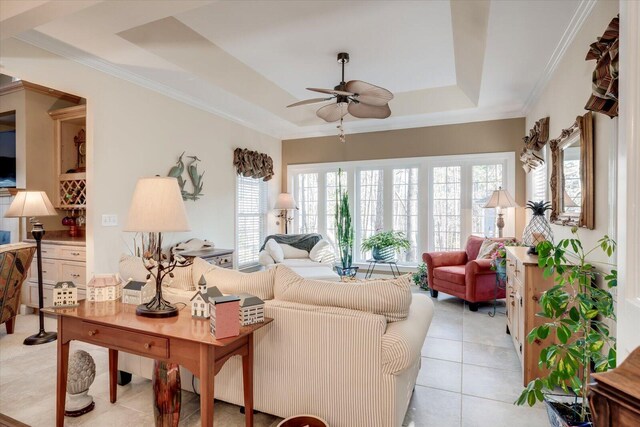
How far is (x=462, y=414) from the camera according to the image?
2.18 m

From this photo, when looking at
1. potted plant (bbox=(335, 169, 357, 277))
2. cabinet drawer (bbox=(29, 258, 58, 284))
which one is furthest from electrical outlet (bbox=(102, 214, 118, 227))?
potted plant (bbox=(335, 169, 357, 277))

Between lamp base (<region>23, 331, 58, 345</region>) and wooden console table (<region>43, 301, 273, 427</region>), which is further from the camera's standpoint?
lamp base (<region>23, 331, 58, 345</region>)

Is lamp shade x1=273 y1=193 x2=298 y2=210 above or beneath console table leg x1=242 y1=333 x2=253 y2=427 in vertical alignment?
above

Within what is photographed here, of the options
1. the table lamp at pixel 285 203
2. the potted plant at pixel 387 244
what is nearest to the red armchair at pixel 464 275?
the potted plant at pixel 387 244

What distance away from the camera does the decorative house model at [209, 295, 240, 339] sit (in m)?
1.56

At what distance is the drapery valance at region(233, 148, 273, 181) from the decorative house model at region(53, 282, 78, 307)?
146 inches

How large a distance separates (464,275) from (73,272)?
4.61 meters

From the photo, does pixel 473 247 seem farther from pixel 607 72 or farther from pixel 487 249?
pixel 607 72

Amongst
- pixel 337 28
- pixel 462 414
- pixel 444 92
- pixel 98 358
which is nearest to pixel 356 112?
pixel 337 28

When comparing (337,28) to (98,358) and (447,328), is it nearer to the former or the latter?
(447,328)

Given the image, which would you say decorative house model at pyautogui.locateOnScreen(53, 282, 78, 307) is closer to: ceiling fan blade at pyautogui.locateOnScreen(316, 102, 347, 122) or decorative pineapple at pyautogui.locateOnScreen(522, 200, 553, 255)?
ceiling fan blade at pyautogui.locateOnScreen(316, 102, 347, 122)

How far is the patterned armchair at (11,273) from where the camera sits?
3217mm

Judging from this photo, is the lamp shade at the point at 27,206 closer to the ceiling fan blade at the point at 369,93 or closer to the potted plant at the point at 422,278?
the ceiling fan blade at the point at 369,93

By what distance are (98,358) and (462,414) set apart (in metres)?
2.90
